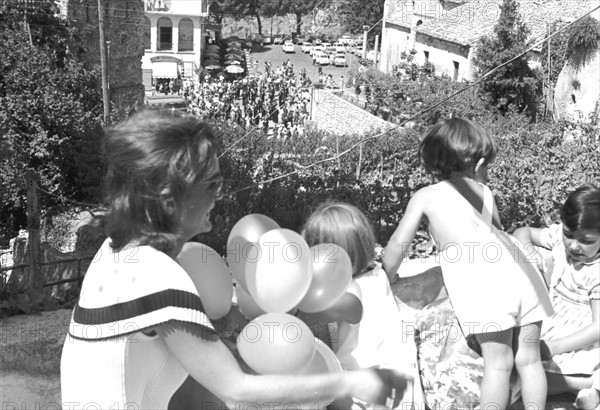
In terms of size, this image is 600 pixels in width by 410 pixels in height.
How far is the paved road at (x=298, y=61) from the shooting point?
32603 mm

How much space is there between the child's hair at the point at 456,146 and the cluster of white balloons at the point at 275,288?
0.58 m

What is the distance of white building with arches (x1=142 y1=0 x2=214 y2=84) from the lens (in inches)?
1523

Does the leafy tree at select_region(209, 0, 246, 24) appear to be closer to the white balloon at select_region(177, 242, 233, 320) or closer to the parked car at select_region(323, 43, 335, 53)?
the parked car at select_region(323, 43, 335, 53)

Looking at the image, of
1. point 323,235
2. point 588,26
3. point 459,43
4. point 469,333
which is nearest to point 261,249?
point 323,235

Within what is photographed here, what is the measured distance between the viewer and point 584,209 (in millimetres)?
2598

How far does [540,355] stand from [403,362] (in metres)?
0.60

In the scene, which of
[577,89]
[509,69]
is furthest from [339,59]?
[577,89]

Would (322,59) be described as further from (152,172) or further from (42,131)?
(152,172)

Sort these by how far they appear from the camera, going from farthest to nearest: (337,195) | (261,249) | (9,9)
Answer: (9,9) → (337,195) → (261,249)

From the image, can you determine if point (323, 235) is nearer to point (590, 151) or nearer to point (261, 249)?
point (261, 249)

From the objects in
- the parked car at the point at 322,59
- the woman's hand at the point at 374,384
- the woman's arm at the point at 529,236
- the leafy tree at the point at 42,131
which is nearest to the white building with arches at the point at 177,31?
the parked car at the point at 322,59

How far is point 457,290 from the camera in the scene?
8.00ft

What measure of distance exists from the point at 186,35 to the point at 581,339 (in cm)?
3908

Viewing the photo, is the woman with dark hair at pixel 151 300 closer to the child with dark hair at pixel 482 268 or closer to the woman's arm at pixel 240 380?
the woman's arm at pixel 240 380
